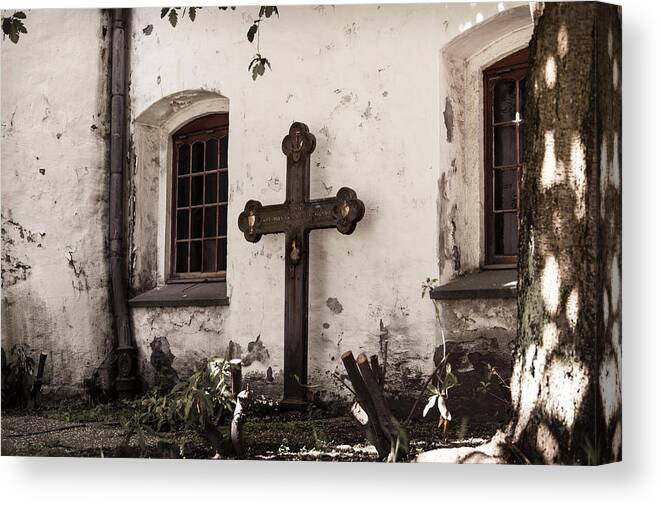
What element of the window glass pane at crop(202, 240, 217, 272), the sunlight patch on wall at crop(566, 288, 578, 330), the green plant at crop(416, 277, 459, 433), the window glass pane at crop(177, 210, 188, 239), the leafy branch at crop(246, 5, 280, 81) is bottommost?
the green plant at crop(416, 277, 459, 433)

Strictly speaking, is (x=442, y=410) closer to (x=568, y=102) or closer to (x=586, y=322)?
(x=586, y=322)

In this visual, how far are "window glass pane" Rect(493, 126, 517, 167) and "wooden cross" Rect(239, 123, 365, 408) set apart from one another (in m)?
0.58

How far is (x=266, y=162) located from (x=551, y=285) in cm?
135

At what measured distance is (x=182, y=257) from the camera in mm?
4855

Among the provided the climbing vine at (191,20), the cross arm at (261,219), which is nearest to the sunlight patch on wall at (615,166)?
the cross arm at (261,219)

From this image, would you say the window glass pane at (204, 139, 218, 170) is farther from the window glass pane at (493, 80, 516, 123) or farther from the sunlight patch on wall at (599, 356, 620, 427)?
the sunlight patch on wall at (599, 356, 620, 427)

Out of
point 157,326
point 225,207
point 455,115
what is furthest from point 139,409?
point 455,115

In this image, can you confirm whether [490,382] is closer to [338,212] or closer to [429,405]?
[429,405]

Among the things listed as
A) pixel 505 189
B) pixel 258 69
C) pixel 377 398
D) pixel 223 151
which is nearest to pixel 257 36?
pixel 258 69

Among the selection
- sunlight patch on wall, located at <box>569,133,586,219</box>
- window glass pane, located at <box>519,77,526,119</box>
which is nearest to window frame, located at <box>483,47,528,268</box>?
window glass pane, located at <box>519,77,526,119</box>

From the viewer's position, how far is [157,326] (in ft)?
15.6

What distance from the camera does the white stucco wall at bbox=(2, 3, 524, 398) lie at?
4316 mm

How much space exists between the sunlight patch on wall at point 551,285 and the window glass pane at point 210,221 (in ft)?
4.87

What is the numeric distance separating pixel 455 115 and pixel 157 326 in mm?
1594
